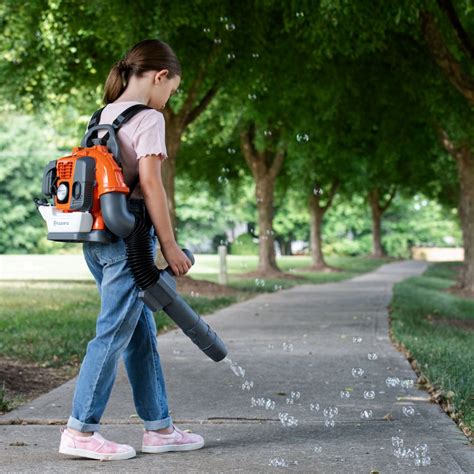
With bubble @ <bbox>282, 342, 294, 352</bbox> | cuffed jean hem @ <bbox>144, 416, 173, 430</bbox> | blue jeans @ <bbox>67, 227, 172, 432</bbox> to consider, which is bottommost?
bubble @ <bbox>282, 342, 294, 352</bbox>

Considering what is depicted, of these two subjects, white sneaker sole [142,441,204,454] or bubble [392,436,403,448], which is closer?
white sneaker sole [142,441,204,454]

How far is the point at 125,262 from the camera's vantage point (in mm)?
4305

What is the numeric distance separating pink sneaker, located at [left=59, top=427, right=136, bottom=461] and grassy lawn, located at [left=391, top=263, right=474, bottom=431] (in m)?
1.87

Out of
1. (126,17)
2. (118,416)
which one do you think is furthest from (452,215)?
(118,416)

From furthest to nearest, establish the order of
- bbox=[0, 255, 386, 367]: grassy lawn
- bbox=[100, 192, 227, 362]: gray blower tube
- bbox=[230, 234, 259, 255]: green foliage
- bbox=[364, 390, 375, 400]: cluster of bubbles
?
bbox=[230, 234, 259, 255]: green foliage
bbox=[0, 255, 386, 367]: grassy lawn
bbox=[364, 390, 375, 400]: cluster of bubbles
bbox=[100, 192, 227, 362]: gray blower tube

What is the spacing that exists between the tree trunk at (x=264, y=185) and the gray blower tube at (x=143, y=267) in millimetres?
23955

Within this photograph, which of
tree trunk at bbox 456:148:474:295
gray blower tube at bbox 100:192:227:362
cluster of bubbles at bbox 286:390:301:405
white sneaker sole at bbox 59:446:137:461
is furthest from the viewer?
tree trunk at bbox 456:148:474:295

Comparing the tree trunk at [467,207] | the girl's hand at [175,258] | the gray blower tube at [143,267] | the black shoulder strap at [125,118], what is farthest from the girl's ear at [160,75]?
the tree trunk at [467,207]

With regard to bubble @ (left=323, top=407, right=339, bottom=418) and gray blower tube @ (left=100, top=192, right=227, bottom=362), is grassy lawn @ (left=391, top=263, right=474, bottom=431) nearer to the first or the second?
bubble @ (left=323, top=407, right=339, bottom=418)

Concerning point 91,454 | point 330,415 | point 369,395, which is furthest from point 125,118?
point 369,395

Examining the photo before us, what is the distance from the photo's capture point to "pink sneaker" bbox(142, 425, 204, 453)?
15.0 feet

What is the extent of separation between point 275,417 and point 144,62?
7.36ft

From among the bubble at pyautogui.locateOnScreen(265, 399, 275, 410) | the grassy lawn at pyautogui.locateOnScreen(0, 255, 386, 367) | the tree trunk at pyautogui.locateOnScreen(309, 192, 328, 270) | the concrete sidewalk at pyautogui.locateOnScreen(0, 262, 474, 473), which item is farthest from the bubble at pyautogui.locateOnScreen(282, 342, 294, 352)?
the tree trunk at pyautogui.locateOnScreen(309, 192, 328, 270)

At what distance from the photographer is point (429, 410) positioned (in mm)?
5699
